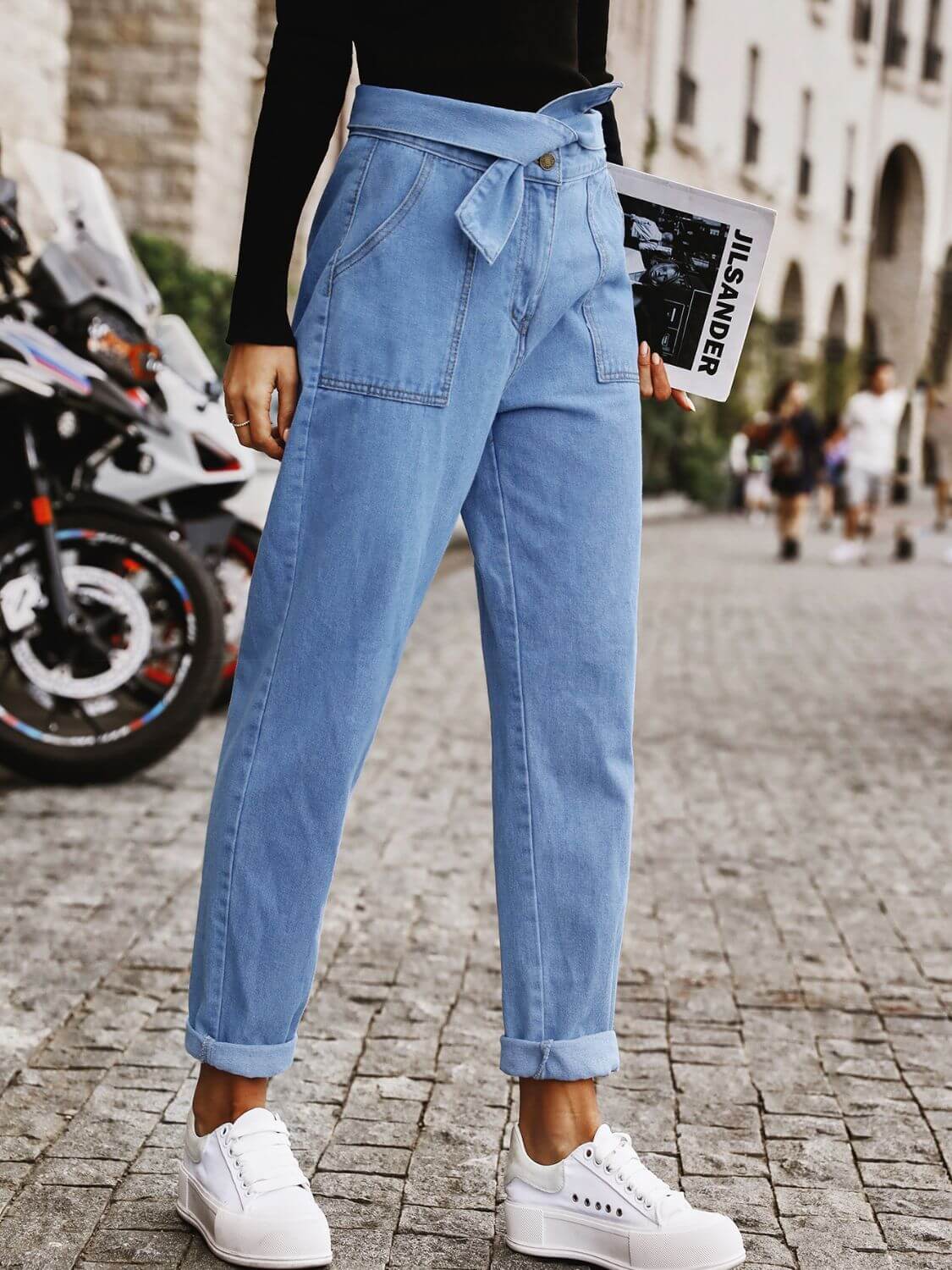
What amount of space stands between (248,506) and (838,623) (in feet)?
17.3

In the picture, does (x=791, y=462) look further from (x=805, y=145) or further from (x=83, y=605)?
(x=805, y=145)

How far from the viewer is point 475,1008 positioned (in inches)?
131

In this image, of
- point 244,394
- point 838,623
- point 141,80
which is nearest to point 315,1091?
point 244,394

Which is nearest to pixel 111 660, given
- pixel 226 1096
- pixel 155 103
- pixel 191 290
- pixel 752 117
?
pixel 226 1096

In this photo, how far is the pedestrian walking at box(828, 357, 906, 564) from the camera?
1680 centimetres

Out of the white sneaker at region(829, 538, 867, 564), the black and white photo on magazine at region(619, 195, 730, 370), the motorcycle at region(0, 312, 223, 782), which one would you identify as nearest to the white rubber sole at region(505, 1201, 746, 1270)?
the black and white photo on magazine at region(619, 195, 730, 370)

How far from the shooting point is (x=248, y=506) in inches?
243

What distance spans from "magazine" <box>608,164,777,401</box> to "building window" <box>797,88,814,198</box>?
33.6 meters

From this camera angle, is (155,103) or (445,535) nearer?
(445,535)

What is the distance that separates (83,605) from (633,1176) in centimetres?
317

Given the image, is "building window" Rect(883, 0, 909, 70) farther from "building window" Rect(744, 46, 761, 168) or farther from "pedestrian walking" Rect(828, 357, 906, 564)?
"pedestrian walking" Rect(828, 357, 906, 564)

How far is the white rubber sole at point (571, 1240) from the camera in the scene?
2.25 m

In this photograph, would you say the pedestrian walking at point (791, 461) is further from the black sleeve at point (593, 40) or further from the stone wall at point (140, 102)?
the black sleeve at point (593, 40)

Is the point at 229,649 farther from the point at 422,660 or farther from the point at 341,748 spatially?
the point at 341,748
